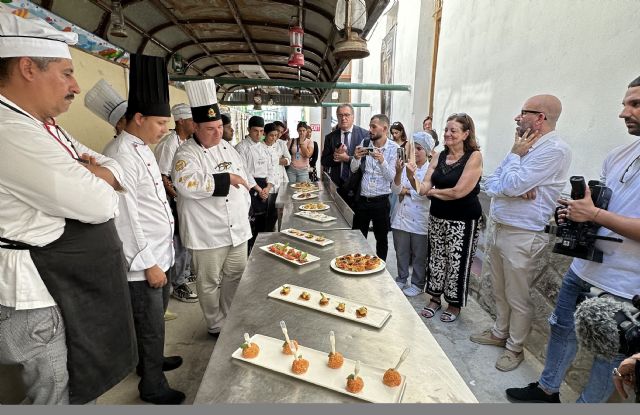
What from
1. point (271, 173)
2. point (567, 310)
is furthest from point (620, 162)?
point (271, 173)

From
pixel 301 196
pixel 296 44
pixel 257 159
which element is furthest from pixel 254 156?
pixel 296 44

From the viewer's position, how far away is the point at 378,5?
101 inches

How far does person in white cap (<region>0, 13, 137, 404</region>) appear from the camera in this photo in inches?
51.9

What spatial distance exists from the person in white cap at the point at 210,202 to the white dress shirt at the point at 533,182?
2162 mm

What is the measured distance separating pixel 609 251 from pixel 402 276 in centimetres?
260

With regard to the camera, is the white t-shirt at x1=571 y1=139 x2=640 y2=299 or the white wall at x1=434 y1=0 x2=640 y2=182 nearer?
the white t-shirt at x1=571 y1=139 x2=640 y2=299

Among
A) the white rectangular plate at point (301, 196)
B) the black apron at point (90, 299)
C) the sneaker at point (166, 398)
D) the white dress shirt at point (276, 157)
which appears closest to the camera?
the black apron at point (90, 299)

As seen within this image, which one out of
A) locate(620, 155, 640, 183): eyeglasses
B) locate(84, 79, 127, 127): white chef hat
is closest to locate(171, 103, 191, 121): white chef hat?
locate(84, 79, 127, 127): white chef hat

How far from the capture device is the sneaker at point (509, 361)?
282 centimetres

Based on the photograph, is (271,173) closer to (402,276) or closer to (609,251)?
(402,276)

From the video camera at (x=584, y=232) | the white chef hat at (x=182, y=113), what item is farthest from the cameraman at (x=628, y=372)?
the white chef hat at (x=182, y=113)

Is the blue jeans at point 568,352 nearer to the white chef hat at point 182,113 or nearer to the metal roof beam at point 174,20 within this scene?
the white chef hat at point 182,113

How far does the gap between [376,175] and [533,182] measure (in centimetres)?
191

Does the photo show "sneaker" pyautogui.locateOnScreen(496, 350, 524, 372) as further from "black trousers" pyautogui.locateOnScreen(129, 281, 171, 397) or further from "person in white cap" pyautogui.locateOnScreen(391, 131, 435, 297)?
"black trousers" pyautogui.locateOnScreen(129, 281, 171, 397)
